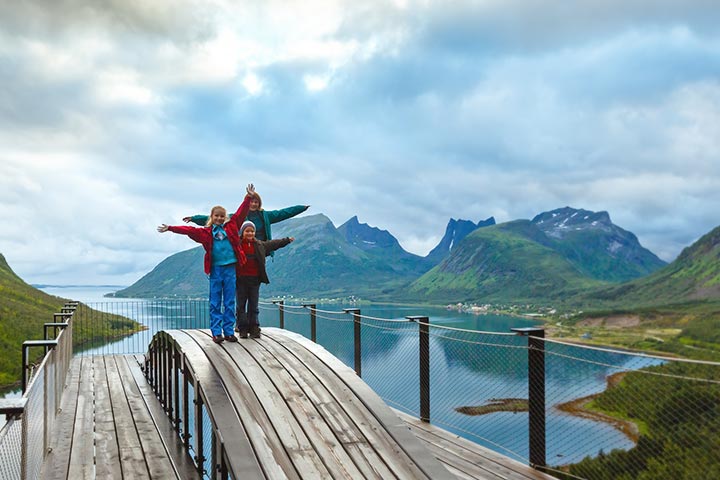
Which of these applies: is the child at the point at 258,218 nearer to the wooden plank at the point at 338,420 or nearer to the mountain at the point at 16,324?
the wooden plank at the point at 338,420

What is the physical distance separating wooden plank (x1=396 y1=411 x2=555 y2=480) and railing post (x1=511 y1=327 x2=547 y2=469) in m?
0.15

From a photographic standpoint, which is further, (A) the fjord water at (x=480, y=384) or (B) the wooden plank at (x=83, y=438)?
(A) the fjord water at (x=480, y=384)

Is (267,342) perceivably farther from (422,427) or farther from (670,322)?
(670,322)

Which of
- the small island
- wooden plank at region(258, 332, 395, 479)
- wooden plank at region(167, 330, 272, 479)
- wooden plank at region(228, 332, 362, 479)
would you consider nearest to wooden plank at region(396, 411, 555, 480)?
wooden plank at region(258, 332, 395, 479)

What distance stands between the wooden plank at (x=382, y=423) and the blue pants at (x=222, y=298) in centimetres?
95

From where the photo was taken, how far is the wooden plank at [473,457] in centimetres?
505

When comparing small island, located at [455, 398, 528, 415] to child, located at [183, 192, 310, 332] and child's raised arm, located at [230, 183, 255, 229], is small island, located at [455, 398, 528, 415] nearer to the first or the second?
child, located at [183, 192, 310, 332]

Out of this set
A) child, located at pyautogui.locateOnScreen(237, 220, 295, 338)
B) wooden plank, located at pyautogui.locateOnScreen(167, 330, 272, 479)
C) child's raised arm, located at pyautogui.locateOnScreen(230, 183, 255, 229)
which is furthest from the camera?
child's raised arm, located at pyautogui.locateOnScreen(230, 183, 255, 229)

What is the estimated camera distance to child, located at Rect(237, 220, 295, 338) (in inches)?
269

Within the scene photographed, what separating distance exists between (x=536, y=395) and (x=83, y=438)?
4841 mm

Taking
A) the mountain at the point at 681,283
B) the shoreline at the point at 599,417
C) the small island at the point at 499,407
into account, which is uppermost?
the mountain at the point at 681,283

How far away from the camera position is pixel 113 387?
970cm

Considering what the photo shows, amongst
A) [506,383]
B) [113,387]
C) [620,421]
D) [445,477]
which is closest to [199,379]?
[445,477]

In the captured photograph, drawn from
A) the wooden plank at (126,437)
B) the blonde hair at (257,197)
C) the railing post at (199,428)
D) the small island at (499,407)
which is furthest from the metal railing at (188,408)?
the small island at (499,407)
